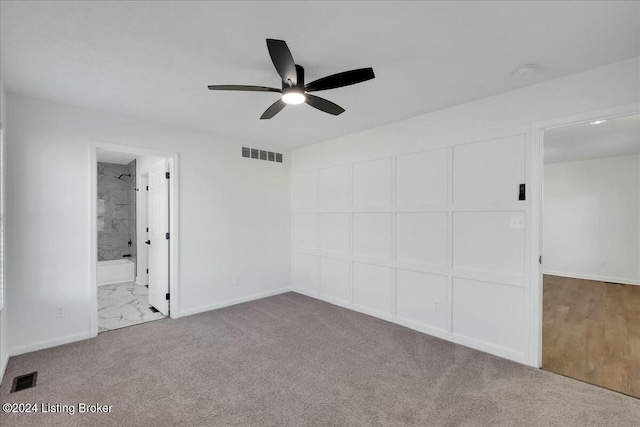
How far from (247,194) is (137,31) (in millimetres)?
2943

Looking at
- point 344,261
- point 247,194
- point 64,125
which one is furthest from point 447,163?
point 64,125

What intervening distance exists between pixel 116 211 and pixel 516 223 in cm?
737

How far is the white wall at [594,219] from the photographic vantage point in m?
5.79

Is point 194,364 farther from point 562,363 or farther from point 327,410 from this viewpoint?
point 562,363

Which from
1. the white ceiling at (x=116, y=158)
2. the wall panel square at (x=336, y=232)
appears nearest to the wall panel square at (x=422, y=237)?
the wall panel square at (x=336, y=232)

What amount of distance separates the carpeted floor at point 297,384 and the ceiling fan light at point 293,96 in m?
2.28

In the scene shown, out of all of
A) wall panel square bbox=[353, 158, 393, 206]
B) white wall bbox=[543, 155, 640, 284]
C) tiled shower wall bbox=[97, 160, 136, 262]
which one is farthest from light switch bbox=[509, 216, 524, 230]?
tiled shower wall bbox=[97, 160, 136, 262]

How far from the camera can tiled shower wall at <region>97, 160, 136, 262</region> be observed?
642cm

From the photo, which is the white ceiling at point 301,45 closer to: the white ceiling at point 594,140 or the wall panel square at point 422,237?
the wall panel square at point 422,237

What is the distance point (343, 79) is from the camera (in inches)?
81.0

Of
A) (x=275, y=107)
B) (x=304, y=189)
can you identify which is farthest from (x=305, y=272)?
(x=275, y=107)

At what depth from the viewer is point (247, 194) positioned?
15.6 feet

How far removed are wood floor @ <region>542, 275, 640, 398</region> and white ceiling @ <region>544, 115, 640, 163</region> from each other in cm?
237

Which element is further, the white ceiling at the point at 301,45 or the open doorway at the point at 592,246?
the open doorway at the point at 592,246
